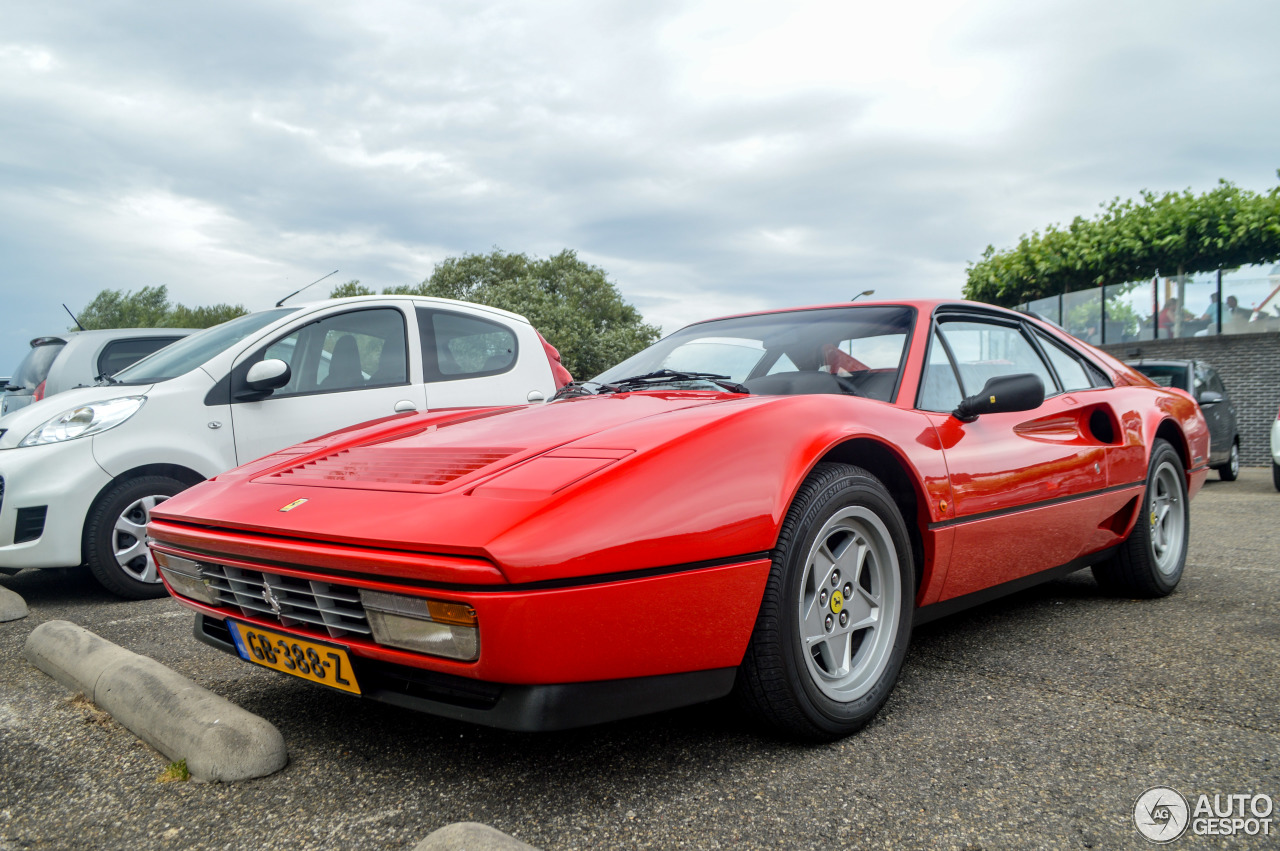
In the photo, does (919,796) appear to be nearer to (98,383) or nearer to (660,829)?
(660,829)

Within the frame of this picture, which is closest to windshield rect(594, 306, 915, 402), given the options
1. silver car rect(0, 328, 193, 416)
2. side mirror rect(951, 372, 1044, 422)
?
side mirror rect(951, 372, 1044, 422)

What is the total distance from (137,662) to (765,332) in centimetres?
219

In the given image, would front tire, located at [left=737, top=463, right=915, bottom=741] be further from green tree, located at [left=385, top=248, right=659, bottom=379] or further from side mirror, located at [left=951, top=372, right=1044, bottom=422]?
green tree, located at [left=385, top=248, right=659, bottom=379]

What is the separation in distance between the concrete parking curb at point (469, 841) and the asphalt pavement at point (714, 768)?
27 centimetres

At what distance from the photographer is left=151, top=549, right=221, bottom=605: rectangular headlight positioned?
2041 millimetres

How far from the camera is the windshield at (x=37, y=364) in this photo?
6.77 m

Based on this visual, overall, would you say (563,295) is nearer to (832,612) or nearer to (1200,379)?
(1200,379)

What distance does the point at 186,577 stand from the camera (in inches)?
82.7

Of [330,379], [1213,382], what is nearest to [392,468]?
[330,379]

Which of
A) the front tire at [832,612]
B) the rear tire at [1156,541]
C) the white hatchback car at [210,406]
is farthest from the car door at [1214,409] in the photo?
the front tire at [832,612]

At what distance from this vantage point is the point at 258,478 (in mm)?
2209

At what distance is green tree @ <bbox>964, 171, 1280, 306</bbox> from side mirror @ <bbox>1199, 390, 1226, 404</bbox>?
10.2 m

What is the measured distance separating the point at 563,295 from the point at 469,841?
1970 inches

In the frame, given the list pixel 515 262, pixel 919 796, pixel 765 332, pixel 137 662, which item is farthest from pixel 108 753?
pixel 515 262
